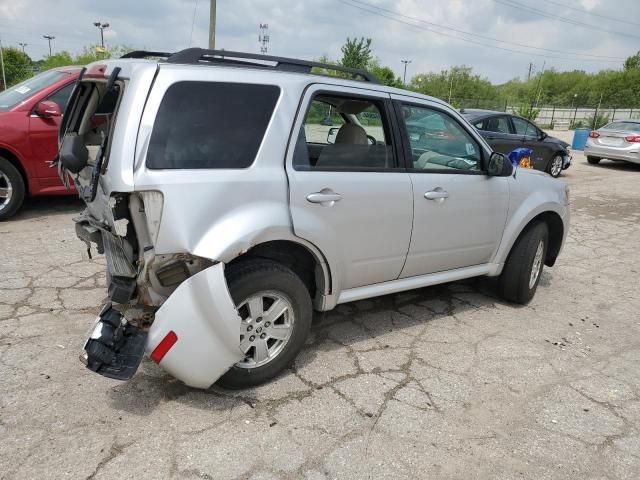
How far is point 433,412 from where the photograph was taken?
3.00 meters

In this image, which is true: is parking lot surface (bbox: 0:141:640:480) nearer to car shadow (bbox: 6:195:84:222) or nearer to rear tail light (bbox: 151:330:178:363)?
rear tail light (bbox: 151:330:178:363)

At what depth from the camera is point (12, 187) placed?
6043 mm

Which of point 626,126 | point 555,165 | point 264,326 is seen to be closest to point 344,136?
point 264,326

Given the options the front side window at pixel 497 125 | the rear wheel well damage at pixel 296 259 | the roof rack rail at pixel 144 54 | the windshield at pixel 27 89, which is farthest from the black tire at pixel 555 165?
the roof rack rail at pixel 144 54

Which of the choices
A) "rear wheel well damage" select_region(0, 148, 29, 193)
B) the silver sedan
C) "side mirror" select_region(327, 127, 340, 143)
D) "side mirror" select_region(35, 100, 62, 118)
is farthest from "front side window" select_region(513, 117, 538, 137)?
"rear wheel well damage" select_region(0, 148, 29, 193)

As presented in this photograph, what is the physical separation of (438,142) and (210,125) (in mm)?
1911

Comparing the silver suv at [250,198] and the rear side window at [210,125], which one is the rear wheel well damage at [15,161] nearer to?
the silver suv at [250,198]

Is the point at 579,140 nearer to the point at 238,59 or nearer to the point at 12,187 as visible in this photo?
the point at 12,187

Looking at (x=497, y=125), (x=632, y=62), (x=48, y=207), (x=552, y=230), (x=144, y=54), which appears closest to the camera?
(x=144, y=54)

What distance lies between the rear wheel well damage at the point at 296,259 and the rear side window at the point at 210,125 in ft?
1.69

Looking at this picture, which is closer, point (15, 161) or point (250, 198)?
point (250, 198)

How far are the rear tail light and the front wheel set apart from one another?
12.4 meters

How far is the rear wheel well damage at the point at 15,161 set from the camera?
6012 mm

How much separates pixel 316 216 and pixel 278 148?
461 millimetres
